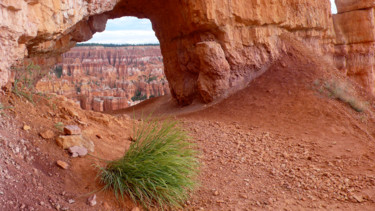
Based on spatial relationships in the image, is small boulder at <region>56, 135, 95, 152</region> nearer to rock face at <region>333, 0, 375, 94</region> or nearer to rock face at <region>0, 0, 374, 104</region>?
rock face at <region>0, 0, 374, 104</region>

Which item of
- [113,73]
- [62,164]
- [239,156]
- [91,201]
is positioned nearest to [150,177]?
[91,201]

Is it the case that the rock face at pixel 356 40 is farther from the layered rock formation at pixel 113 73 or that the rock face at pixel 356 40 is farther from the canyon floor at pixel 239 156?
the layered rock formation at pixel 113 73

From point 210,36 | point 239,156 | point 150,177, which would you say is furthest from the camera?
point 210,36

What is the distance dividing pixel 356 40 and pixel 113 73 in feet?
166

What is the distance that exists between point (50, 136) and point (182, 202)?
4.56 feet

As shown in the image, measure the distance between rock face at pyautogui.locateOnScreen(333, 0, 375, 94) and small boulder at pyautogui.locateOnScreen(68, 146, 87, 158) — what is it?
38.1 ft

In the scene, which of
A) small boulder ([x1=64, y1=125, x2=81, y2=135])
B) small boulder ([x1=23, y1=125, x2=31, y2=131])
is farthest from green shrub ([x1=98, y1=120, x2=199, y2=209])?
small boulder ([x1=23, y1=125, x2=31, y2=131])

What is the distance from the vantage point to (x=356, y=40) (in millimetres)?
11914

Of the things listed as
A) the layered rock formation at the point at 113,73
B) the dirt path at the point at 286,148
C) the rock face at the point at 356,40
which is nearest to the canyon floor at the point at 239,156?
the dirt path at the point at 286,148

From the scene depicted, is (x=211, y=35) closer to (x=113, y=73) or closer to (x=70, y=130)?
(x=70, y=130)

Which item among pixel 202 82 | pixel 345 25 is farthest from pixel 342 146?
pixel 345 25

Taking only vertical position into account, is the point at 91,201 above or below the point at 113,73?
below

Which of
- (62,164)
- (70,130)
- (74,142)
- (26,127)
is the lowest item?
(62,164)

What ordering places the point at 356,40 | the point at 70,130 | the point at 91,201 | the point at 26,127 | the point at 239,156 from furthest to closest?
the point at 356,40 → the point at 239,156 → the point at 70,130 → the point at 26,127 → the point at 91,201
